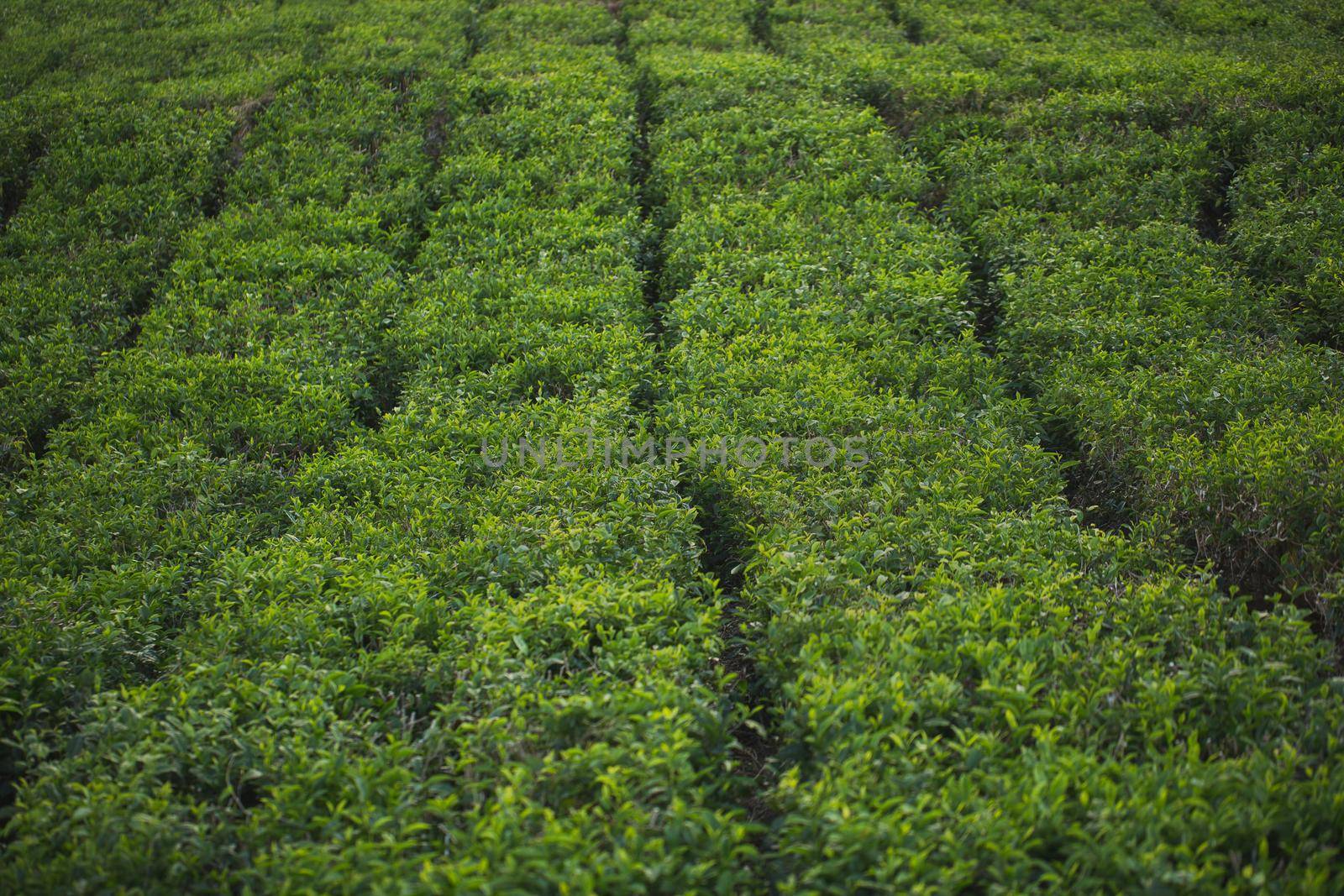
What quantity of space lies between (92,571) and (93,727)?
1.56m

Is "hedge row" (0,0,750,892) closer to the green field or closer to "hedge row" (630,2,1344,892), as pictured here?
the green field

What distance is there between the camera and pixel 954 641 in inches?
163

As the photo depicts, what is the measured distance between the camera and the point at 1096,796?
332 cm

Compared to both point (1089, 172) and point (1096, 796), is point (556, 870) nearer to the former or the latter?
point (1096, 796)

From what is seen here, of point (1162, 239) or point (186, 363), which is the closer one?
point (186, 363)

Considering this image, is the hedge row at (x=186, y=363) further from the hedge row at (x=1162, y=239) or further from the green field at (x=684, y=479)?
the hedge row at (x=1162, y=239)

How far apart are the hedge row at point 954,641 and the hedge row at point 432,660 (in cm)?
46

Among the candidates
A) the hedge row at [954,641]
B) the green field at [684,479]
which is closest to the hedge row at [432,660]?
the green field at [684,479]

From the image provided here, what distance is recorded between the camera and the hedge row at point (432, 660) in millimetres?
3312

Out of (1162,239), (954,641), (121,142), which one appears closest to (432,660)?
(954,641)

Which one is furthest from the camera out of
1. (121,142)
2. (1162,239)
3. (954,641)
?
(121,142)

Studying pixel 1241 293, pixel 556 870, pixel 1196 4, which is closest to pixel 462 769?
pixel 556 870

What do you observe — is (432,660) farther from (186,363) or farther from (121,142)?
(121,142)

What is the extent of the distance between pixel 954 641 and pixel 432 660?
2572 millimetres
